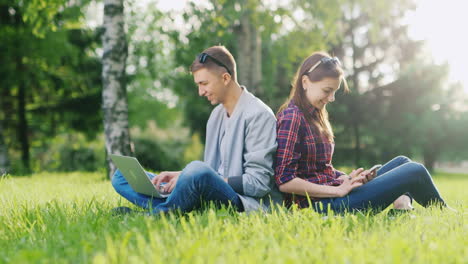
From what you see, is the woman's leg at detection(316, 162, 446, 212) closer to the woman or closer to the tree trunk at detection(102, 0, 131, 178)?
the woman

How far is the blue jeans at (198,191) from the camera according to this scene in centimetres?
315

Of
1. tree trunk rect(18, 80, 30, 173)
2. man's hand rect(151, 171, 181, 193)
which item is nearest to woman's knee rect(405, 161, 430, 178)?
man's hand rect(151, 171, 181, 193)

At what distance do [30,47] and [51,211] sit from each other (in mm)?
10484

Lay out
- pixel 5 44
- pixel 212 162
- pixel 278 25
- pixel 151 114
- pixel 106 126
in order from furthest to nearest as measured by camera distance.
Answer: pixel 151 114 → pixel 5 44 → pixel 278 25 → pixel 106 126 → pixel 212 162

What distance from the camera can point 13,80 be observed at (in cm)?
1292

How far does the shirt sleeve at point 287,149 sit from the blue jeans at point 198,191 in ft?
1.34

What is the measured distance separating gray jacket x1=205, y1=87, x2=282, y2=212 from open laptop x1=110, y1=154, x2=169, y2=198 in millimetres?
631

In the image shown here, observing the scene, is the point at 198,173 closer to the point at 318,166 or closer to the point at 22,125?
the point at 318,166

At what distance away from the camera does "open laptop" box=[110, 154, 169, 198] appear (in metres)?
3.25

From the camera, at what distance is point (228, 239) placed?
8.18 feet

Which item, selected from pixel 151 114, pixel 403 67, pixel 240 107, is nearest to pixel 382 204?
pixel 240 107

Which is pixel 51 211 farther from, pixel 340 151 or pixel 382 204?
pixel 340 151

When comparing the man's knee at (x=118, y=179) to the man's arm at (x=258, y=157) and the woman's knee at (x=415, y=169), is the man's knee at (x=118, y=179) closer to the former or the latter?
the man's arm at (x=258, y=157)

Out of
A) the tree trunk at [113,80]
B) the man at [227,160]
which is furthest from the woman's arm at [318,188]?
the tree trunk at [113,80]
